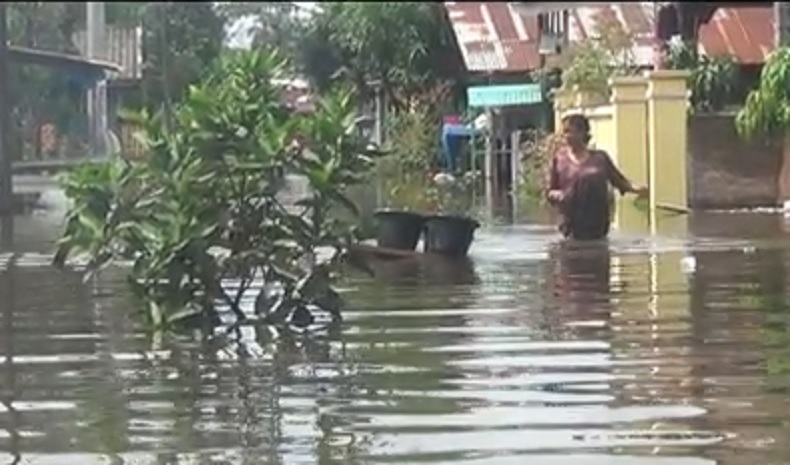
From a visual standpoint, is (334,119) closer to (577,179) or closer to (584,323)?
(584,323)

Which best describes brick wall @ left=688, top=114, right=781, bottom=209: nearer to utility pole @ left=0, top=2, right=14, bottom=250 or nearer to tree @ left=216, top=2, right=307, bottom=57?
utility pole @ left=0, top=2, right=14, bottom=250

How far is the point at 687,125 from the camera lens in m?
28.8

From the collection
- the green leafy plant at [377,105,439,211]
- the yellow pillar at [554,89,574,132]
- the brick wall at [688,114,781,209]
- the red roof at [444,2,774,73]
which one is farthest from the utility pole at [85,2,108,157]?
the brick wall at [688,114,781,209]

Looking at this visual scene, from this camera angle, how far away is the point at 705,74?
31.4m

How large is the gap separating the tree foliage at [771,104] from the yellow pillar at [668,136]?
0.84 metres

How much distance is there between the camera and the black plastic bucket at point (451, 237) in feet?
63.5

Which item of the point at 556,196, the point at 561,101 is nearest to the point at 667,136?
the point at 561,101

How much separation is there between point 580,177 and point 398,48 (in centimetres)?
2746

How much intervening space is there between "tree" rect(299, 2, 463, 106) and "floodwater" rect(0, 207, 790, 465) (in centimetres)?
2798

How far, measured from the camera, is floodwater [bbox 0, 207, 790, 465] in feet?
28.6

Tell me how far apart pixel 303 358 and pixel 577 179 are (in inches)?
305

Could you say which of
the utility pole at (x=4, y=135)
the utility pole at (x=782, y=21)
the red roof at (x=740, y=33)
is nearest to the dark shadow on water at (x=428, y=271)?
the utility pole at (x=782, y=21)

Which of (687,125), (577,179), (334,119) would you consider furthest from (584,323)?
(687,125)

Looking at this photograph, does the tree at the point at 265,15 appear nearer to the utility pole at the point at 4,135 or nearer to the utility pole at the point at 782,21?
the utility pole at the point at 4,135
